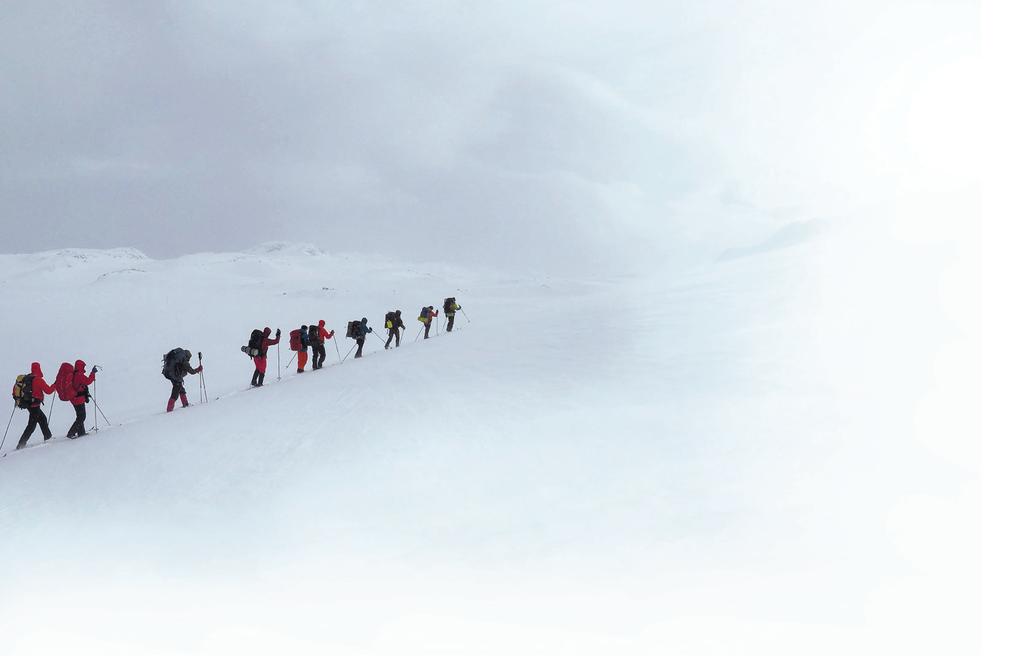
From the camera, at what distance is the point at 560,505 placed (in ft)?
21.5

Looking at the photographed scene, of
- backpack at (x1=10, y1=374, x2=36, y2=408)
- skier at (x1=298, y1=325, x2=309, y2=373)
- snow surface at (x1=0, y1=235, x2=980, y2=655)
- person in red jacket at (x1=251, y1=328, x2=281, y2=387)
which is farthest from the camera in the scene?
skier at (x1=298, y1=325, x2=309, y2=373)

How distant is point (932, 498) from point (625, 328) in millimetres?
9669

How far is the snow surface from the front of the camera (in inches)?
184

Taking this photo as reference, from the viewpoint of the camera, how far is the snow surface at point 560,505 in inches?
184

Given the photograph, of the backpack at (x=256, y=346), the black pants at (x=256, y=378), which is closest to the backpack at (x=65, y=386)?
the backpack at (x=256, y=346)

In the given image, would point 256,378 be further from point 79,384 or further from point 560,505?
point 560,505

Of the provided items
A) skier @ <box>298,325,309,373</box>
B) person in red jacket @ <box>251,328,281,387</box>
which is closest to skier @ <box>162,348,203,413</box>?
person in red jacket @ <box>251,328,281,387</box>

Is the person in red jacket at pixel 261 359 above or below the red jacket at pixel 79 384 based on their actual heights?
above

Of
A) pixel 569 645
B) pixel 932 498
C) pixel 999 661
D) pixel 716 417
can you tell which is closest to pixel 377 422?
pixel 716 417

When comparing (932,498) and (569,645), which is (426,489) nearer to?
(569,645)

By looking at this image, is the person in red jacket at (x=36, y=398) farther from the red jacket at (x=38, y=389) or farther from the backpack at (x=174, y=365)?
the backpack at (x=174, y=365)

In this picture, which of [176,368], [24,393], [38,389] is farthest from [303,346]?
[24,393]

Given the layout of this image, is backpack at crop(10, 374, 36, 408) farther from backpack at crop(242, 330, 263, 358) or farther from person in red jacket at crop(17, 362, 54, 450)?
backpack at crop(242, 330, 263, 358)

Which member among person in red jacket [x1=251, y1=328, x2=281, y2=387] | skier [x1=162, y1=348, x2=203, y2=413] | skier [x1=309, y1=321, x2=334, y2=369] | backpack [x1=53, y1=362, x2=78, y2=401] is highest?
skier [x1=309, y1=321, x2=334, y2=369]
